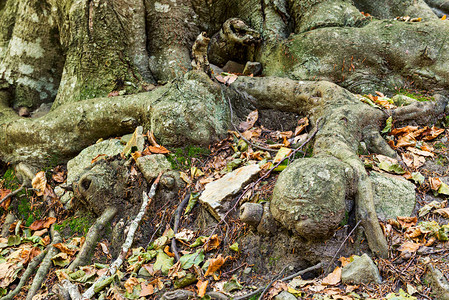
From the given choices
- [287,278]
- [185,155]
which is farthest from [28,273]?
[287,278]

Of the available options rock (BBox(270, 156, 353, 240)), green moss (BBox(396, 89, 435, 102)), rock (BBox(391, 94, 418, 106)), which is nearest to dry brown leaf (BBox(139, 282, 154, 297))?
rock (BBox(270, 156, 353, 240))

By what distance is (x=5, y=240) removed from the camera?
3.86 metres

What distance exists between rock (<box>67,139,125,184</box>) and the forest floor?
37 centimetres

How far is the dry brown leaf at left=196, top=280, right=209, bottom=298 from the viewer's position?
7.55 ft

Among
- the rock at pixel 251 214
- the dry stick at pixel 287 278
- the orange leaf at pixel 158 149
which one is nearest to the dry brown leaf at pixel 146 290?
the dry stick at pixel 287 278

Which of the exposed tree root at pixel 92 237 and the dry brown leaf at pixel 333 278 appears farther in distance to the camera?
the exposed tree root at pixel 92 237

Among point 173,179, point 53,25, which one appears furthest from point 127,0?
point 173,179

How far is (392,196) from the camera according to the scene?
259 cm

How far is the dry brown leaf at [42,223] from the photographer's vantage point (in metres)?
3.84

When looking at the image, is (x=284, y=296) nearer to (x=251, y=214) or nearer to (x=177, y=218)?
(x=251, y=214)

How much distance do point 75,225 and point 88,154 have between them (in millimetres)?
952

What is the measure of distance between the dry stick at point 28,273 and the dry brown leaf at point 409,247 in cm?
323

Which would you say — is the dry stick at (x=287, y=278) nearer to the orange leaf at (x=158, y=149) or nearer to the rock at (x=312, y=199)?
the rock at (x=312, y=199)

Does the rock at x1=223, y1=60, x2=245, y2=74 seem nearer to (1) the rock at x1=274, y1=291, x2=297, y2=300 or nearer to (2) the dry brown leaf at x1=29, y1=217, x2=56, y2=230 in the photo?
(2) the dry brown leaf at x1=29, y1=217, x2=56, y2=230
